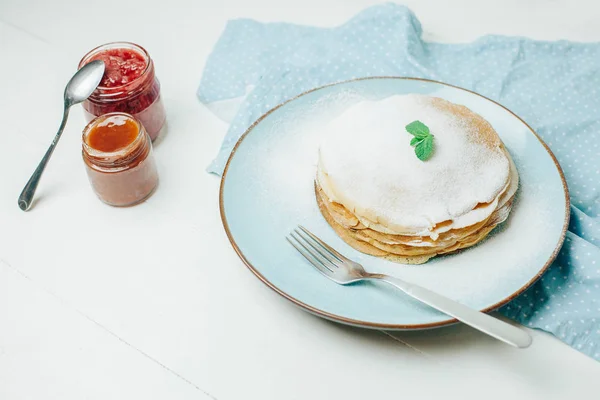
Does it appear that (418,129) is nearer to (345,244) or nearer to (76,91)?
(345,244)

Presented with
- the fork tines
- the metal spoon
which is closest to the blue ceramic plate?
the fork tines

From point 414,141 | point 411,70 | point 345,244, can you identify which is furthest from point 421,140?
point 411,70

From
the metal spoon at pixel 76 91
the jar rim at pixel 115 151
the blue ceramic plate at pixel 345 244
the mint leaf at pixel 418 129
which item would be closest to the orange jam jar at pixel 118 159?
the jar rim at pixel 115 151

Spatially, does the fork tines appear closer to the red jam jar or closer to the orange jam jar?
the orange jam jar

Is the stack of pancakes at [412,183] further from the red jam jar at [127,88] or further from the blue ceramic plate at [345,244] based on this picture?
the red jam jar at [127,88]

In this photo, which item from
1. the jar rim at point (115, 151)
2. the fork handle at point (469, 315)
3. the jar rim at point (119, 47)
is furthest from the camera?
the jar rim at point (119, 47)
